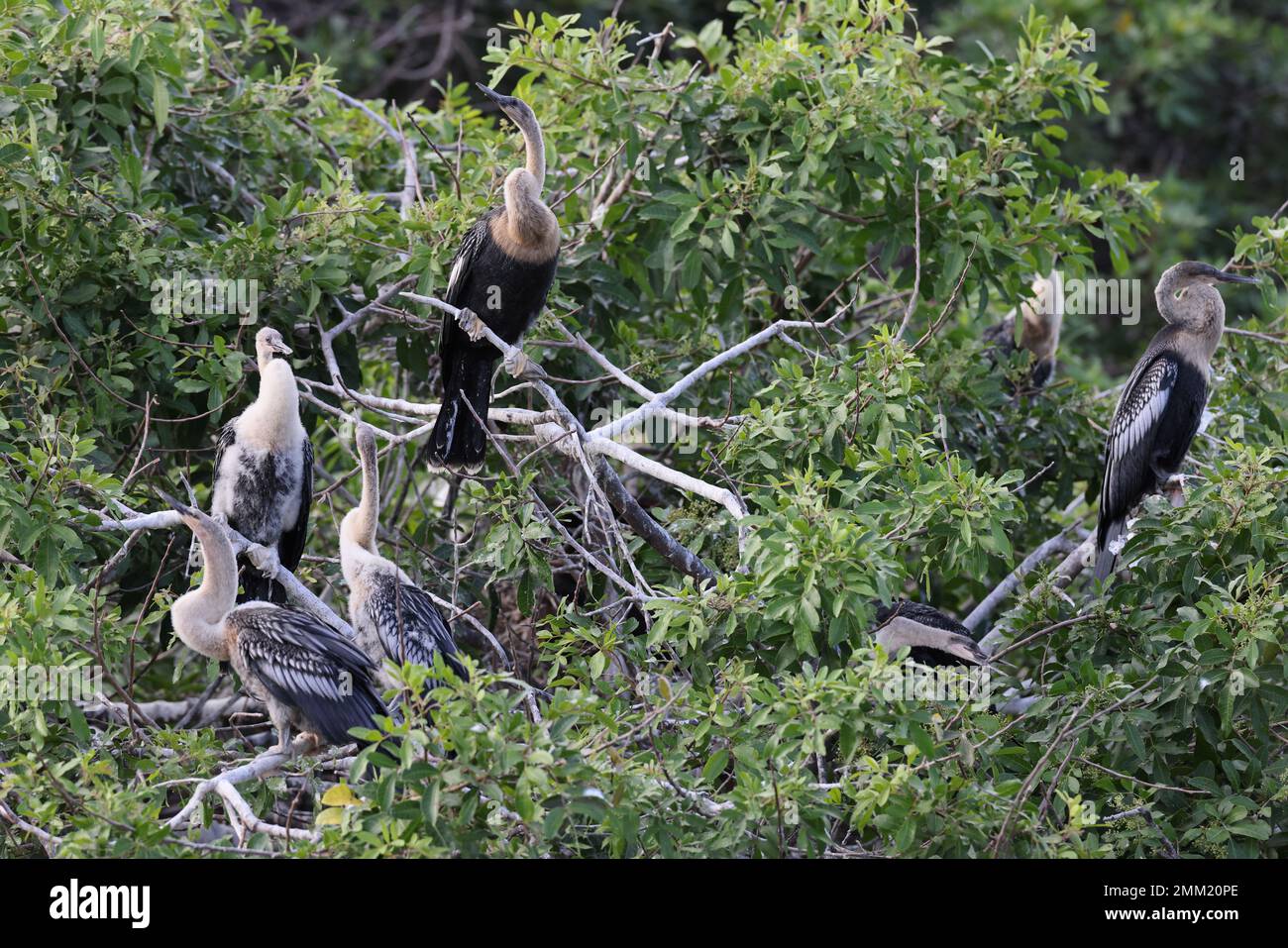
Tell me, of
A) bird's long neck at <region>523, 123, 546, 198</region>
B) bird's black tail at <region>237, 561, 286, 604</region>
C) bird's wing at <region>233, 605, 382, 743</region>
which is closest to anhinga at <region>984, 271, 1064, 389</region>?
bird's long neck at <region>523, 123, 546, 198</region>

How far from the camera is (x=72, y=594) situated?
12.8ft

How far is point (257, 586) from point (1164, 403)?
3359 millimetres

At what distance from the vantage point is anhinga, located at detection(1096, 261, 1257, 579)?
5535 mm

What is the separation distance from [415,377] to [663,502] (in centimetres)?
124

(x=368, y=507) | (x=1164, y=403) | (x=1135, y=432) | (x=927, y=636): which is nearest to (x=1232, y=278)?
(x=1164, y=403)

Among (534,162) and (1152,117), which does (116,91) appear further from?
(1152,117)

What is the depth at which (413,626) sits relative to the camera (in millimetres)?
4441

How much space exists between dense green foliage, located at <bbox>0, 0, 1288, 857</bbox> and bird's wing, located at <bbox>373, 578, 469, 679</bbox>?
28 centimetres

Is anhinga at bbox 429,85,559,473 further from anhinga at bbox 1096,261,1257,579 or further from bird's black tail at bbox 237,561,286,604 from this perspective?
anhinga at bbox 1096,261,1257,579

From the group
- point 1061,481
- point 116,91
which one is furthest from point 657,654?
point 116,91

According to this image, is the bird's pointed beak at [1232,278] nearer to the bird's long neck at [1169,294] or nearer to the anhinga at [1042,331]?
the bird's long neck at [1169,294]

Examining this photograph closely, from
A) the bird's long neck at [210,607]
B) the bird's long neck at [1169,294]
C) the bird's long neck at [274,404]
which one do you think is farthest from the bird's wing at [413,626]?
the bird's long neck at [1169,294]

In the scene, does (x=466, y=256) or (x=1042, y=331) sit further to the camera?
(x=1042, y=331)

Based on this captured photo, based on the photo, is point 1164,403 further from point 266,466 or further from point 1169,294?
point 266,466
